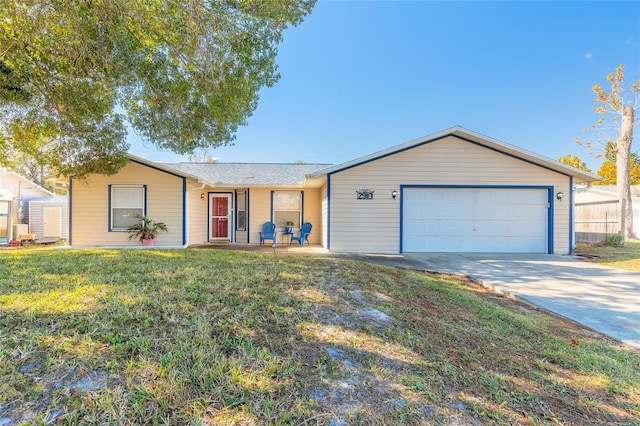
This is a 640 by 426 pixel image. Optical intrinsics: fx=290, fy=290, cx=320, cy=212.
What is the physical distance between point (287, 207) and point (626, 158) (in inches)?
640

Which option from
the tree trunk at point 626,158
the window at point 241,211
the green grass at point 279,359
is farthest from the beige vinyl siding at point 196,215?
the tree trunk at point 626,158

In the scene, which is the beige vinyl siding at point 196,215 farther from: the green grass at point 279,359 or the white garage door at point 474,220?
the white garage door at point 474,220

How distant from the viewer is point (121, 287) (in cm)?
316

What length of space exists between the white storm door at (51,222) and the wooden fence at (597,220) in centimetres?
2692

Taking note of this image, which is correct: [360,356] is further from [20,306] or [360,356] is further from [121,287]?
[20,306]

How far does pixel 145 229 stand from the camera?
9523 millimetres

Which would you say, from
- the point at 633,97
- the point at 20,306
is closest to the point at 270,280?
the point at 20,306

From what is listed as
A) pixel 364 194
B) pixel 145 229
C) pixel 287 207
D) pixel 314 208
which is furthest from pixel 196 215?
pixel 364 194

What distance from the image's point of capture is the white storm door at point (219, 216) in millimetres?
11984

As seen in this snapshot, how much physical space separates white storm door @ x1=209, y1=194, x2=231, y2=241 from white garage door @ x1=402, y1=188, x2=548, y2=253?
701 cm

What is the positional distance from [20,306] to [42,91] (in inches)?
247

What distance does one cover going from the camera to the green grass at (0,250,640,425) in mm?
1575

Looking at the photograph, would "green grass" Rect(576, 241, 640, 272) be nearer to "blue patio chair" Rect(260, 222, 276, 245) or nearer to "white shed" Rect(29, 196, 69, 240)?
"blue patio chair" Rect(260, 222, 276, 245)

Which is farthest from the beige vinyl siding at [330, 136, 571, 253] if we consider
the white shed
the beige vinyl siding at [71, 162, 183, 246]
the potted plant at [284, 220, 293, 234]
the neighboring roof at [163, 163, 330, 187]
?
the white shed
